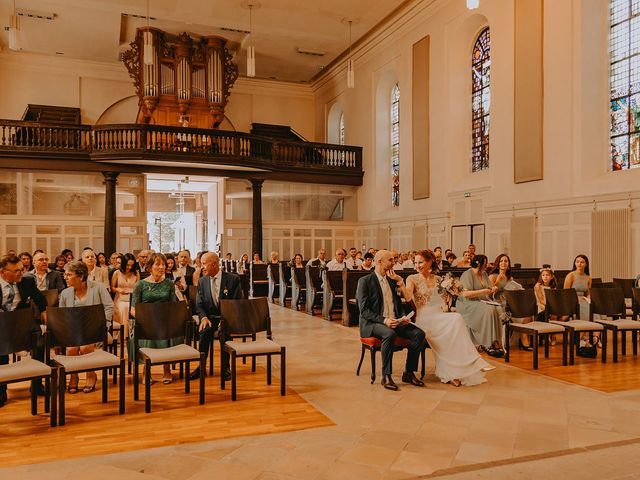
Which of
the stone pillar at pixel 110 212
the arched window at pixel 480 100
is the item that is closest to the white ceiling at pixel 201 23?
the arched window at pixel 480 100

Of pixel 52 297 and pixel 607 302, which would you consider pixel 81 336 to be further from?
pixel 607 302

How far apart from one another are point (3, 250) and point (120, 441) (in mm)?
14971

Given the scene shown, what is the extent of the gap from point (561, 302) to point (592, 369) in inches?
38.3

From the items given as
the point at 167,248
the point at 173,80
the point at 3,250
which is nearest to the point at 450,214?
the point at 173,80

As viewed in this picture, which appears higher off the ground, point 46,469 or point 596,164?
point 596,164

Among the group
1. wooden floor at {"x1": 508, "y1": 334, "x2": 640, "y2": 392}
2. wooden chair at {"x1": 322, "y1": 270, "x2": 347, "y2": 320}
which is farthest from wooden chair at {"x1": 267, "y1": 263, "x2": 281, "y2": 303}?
wooden floor at {"x1": 508, "y1": 334, "x2": 640, "y2": 392}

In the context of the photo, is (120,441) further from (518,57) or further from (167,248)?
(167,248)

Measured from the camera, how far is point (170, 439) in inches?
165

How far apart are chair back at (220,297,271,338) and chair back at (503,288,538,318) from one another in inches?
123

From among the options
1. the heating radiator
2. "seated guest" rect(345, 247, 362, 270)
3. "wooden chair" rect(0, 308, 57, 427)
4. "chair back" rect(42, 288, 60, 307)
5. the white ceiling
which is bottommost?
"wooden chair" rect(0, 308, 57, 427)

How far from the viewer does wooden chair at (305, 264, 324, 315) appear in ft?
38.0

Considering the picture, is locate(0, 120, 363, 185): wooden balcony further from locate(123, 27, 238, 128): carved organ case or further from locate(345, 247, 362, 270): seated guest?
locate(345, 247, 362, 270): seated guest

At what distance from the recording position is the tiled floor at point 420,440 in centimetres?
358

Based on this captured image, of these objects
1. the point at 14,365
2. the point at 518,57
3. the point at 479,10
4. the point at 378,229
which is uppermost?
the point at 479,10
